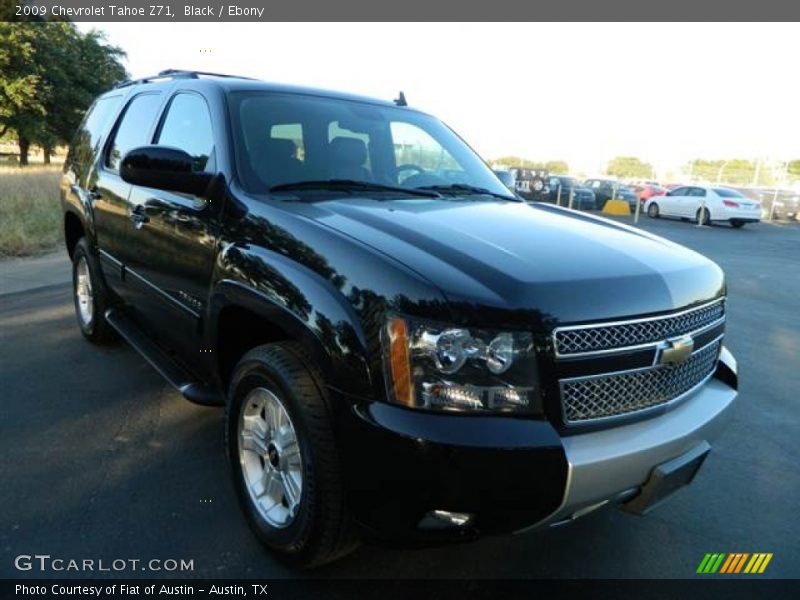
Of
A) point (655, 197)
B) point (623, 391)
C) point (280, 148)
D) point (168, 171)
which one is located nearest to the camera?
point (623, 391)

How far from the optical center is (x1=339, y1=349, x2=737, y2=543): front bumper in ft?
6.31

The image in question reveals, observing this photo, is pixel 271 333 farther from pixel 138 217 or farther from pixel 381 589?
pixel 138 217

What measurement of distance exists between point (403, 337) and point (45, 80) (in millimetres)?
45002

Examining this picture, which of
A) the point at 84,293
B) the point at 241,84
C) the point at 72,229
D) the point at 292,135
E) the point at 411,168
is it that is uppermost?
the point at 241,84

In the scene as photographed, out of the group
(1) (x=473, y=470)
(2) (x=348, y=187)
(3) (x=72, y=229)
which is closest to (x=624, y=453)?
(1) (x=473, y=470)

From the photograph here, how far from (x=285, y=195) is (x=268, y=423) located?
1.04 meters

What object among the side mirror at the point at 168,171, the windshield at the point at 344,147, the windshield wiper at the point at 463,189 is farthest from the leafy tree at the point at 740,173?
the side mirror at the point at 168,171

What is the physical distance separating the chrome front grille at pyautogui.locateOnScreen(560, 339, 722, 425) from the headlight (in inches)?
7.5

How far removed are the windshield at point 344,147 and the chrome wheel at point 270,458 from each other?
1002 mm

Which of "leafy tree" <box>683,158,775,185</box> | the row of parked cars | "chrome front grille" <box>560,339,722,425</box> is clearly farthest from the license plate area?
"leafy tree" <box>683,158,775,185</box>

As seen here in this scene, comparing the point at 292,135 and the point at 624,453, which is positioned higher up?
the point at 292,135

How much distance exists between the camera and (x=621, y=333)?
2150 millimetres

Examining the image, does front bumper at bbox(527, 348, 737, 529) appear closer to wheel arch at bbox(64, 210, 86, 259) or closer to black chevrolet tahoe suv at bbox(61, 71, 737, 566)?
black chevrolet tahoe suv at bbox(61, 71, 737, 566)

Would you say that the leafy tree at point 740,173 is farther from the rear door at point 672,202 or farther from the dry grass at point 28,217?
the dry grass at point 28,217
